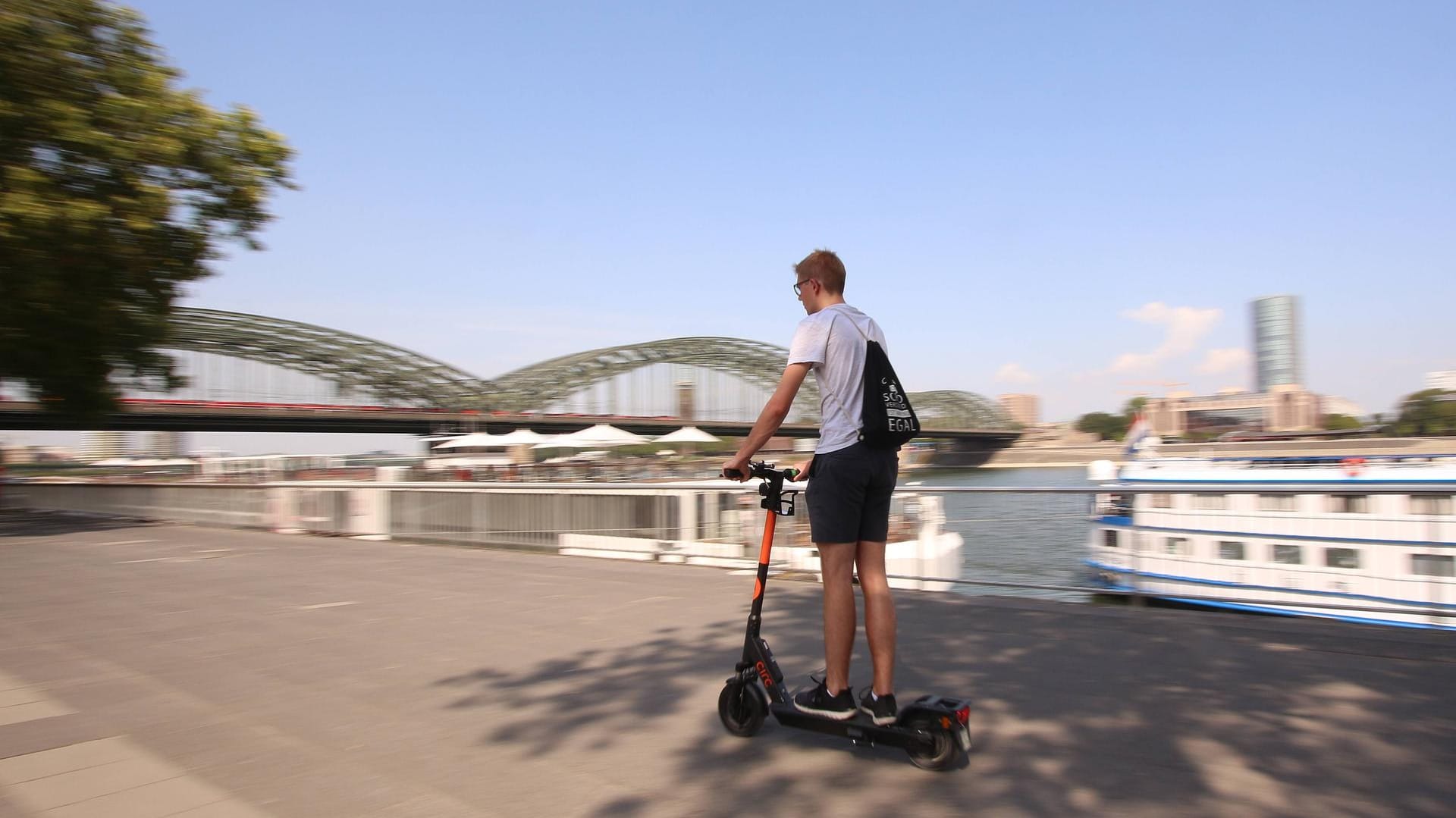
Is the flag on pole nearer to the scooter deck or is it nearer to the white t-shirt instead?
the white t-shirt

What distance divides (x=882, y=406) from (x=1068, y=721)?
1346 millimetres

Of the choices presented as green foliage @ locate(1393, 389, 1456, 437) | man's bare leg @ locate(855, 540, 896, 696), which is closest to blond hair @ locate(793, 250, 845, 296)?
man's bare leg @ locate(855, 540, 896, 696)

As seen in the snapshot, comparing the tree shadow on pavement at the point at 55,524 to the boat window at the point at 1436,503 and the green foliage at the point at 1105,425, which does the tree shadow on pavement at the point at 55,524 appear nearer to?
the boat window at the point at 1436,503

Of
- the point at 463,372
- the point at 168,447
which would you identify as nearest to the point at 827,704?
the point at 168,447

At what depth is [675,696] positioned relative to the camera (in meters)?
3.90

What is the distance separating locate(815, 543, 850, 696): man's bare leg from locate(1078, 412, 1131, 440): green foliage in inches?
1279

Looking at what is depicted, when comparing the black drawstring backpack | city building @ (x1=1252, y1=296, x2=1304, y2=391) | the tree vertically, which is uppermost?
city building @ (x1=1252, y1=296, x2=1304, y2=391)

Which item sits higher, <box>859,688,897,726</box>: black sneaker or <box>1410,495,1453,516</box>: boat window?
<box>1410,495,1453,516</box>: boat window

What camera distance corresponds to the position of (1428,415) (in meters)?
10.2

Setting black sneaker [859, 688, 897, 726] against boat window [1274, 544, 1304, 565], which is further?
boat window [1274, 544, 1304, 565]

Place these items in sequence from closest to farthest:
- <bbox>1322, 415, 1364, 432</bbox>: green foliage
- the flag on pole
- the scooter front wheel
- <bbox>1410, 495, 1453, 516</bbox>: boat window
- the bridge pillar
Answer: the scooter front wheel
<bbox>1410, 495, 1453, 516</bbox>: boat window
the flag on pole
<bbox>1322, 415, 1364, 432</bbox>: green foliage
the bridge pillar

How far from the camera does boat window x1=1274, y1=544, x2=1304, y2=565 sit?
912cm

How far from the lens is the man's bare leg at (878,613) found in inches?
121

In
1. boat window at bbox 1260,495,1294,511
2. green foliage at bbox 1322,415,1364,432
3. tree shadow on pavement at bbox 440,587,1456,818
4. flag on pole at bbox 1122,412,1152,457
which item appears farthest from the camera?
green foliage at bbox 1322,415,1364,432
